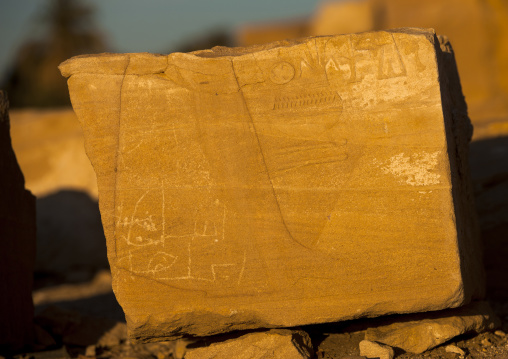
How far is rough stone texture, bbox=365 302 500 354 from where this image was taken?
8.89ft

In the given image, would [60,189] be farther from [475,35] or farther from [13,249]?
[475,35]

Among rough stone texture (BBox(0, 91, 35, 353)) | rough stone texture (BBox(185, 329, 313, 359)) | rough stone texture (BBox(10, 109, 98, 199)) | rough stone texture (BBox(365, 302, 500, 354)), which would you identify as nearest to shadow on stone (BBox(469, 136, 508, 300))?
rough stone texture (BBox(365, 302, 500, 354))

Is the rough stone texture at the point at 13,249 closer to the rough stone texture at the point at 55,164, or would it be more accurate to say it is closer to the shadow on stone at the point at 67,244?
the shadow on stone at the point at 67,244

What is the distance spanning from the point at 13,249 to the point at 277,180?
1.57 m

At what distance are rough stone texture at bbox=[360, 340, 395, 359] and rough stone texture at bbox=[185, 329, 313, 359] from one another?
23cm

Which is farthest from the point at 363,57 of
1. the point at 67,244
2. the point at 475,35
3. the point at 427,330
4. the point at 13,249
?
the point at 475,35

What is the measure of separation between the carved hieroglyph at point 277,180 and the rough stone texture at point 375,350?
0.17 m

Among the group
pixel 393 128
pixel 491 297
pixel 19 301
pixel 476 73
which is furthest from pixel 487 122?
pixel 19 301

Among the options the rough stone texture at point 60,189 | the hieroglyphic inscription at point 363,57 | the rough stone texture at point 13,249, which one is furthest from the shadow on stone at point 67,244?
the hieroglyphic inscription at point 363,57

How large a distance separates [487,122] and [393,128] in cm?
335

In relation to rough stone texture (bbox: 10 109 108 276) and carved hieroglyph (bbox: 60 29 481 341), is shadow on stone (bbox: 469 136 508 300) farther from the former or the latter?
rough stone texture (bbox: 10 109 108 276)

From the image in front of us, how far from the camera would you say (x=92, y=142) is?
2590 mm

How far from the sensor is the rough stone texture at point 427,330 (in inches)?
107

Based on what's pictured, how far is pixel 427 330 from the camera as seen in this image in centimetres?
272
